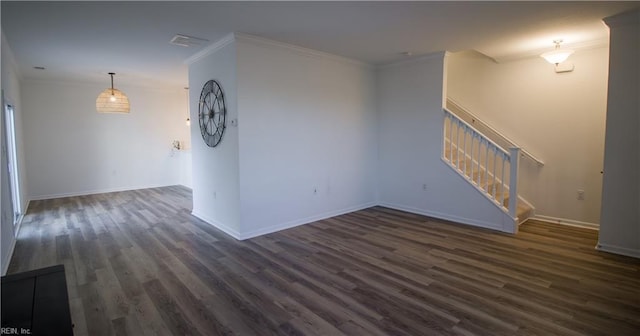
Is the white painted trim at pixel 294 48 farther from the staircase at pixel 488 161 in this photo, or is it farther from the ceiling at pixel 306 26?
the staircase at pixel 488 161

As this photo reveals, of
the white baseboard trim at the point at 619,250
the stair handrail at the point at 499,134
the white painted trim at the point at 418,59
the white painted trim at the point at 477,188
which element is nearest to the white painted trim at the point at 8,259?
the white painted trim at the point at 477,188

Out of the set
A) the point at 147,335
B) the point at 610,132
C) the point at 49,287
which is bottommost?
the point at 147,335

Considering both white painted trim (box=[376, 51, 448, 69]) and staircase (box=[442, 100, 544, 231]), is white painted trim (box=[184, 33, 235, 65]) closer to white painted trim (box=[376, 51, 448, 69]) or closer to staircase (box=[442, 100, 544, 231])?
white painted trim (box=[376, 51, 448, 69])

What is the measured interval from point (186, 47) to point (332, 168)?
2.81 meters

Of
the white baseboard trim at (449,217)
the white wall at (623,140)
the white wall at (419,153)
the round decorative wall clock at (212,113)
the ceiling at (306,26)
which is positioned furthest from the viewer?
the white wall at (419,153)

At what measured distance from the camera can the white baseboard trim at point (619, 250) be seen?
11.7 feet

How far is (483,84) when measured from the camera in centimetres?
575

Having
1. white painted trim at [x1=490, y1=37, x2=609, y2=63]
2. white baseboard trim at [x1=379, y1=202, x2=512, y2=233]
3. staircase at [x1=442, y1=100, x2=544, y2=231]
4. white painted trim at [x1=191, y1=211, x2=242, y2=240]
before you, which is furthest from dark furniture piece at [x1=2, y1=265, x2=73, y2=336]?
white painted trim at [x1=490, y1=37, x2=609, y2=63]

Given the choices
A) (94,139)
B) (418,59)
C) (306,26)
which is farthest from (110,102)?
(418,59)

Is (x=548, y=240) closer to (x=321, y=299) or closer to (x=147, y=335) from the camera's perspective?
(x=321, y=299)

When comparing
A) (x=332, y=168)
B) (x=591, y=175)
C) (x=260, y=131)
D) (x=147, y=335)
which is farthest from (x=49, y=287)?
(x=591, y=175)

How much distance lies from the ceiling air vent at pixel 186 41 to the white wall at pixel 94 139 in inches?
158

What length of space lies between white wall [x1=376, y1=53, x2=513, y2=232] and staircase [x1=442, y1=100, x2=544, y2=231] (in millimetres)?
122

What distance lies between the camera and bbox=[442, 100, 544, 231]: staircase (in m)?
4.48
